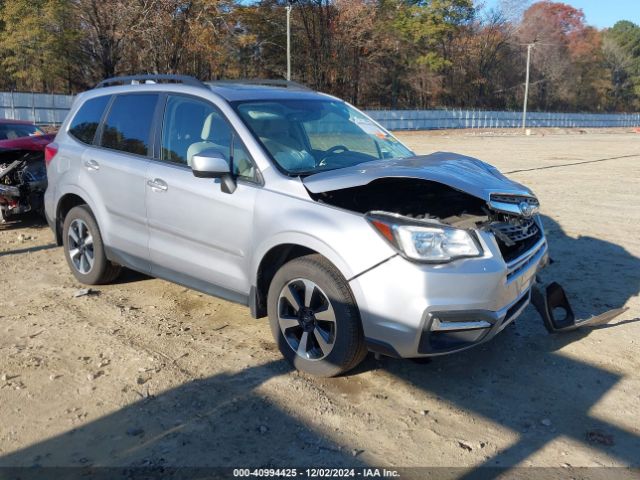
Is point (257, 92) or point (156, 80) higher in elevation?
point (156, 80)

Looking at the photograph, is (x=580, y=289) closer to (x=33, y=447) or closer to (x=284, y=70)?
(x=33, y=447)

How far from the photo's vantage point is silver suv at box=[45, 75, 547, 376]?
3523 mm

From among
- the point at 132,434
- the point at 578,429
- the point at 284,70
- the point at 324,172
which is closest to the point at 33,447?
the point at 132,434

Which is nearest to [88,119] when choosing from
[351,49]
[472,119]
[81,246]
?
[81,246]

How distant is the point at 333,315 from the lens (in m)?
3.74

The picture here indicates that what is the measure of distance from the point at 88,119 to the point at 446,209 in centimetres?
360

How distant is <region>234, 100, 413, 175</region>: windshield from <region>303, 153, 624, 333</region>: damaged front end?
1.05ft

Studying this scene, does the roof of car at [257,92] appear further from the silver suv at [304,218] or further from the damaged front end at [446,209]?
the damaged front end at [446,209]

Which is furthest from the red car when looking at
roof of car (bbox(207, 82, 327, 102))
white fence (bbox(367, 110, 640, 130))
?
white fence (bbox(367, 110, 640, 130))

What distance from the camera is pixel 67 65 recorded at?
4488 centimetres

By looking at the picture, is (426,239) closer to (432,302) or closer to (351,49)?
(432,302)

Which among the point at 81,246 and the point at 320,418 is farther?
the point at 81,246

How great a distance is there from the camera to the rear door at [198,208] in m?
4.27

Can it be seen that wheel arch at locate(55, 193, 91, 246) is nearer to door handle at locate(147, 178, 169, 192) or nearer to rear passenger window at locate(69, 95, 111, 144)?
rear passenger window at locate(69, 95, 111, 144)
